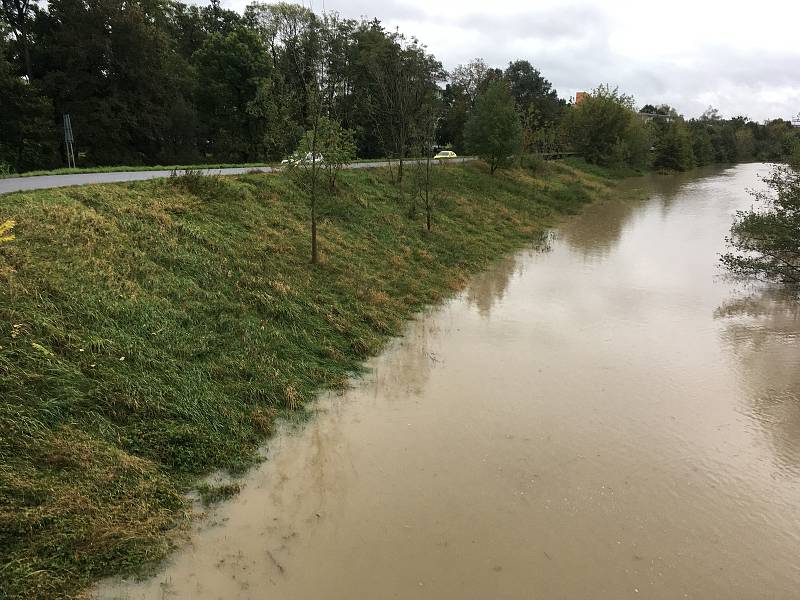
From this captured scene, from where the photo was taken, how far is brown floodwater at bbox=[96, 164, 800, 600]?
17.9 ft

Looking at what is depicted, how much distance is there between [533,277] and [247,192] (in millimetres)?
10129

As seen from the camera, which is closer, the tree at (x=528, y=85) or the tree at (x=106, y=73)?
the tree at (x=106, y=73)

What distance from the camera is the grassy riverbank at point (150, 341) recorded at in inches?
216

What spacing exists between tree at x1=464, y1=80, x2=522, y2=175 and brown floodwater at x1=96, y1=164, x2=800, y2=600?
2332 cm

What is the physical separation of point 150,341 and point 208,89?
30558 mm

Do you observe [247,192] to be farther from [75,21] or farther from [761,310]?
[75,21]

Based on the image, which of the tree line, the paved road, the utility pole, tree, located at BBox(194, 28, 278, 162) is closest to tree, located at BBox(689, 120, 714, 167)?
the tree line

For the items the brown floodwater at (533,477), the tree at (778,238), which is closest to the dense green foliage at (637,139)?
the tree at (778,238)

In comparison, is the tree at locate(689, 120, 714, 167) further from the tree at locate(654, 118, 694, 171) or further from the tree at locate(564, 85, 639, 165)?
the tree at locate(564, 85, 639, 165)

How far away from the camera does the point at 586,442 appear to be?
7.85 meters

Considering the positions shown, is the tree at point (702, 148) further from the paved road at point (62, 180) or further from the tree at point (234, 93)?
the paved road at point (62, 180)

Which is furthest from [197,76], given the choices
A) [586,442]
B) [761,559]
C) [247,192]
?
[761,559]

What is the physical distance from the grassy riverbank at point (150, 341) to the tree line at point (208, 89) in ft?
14.6

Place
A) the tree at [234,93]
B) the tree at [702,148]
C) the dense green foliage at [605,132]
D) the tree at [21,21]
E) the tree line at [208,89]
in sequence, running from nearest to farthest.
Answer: the tree line at [208,89] < the tree at [21,21] < the tree at [234,93] < the dense green foliage at [605,132] < the tree at [702,148]
